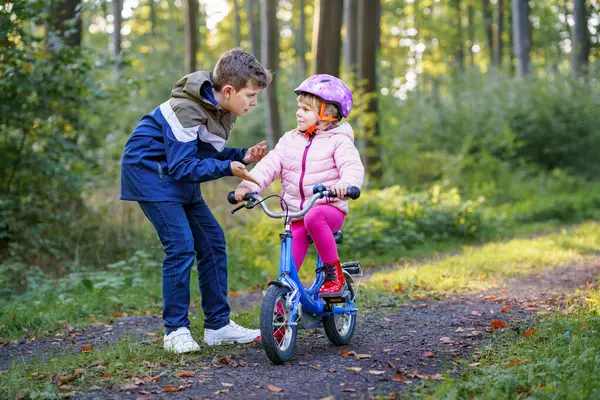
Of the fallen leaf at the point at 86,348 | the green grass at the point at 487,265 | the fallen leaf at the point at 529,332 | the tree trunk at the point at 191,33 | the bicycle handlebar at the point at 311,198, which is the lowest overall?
the fallen leaf at the point at 86,348

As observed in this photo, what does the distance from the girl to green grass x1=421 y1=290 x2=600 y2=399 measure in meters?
1.19

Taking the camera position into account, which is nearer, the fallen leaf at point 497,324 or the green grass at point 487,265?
the fallen leaf at point 497,324

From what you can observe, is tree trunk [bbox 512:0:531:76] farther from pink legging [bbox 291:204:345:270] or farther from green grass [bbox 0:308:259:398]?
green grass [bbox 0:308:259:398]

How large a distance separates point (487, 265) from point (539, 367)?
4.53 metres

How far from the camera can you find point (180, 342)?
461 centimetres

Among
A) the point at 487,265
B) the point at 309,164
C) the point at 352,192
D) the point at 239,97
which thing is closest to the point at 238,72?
the point at 239,97

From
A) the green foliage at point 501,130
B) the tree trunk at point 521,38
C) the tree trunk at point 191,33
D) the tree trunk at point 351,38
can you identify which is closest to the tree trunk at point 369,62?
the tree trunk at point 351,38

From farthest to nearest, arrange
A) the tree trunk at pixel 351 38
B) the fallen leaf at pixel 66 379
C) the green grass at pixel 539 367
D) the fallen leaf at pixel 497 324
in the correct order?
the tree trunk at pixel 351 38 < the fallen leaf at pixel 497 324 < the fallen leaf at pixel 66 379 < the green grass at pixel 539 367

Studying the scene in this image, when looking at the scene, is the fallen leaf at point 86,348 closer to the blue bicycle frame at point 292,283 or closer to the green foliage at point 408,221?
the blue bicycle frame at point 292,283

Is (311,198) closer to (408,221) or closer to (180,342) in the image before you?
(180,342)

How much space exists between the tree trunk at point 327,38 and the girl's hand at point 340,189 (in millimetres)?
8146

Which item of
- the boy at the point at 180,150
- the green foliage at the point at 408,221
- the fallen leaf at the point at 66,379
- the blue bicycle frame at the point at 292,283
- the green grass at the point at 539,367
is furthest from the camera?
the green foliage at the point at 408,221

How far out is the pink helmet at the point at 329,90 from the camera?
4.57 metres

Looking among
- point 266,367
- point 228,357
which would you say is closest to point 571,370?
point 266,367
